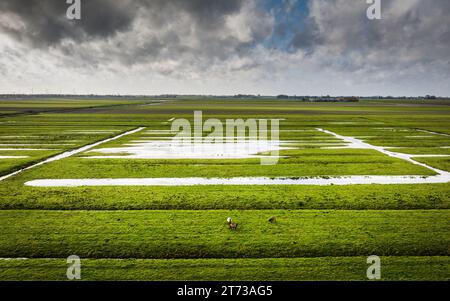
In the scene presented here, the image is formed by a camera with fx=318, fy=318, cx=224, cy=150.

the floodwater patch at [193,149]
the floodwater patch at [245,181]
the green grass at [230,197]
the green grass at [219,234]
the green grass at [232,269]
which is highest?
the floodwater patch at [193,149]

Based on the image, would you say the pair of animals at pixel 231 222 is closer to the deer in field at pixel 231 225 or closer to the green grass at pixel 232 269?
the deer in field at pixel 231 225

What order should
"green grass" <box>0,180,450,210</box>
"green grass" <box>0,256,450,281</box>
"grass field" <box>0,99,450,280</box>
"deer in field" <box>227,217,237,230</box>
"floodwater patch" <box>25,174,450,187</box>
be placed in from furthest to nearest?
1. "floodwater patch" <box>25,174,450,187</box>
2. "green grass" <box>0,180,450,210</box>
3. "deer in field" <box>227,217,237,230</box>
4. "grass field" <box>0,99,450,280</box>
5. "green grass" <box>0,256,450,281</box>

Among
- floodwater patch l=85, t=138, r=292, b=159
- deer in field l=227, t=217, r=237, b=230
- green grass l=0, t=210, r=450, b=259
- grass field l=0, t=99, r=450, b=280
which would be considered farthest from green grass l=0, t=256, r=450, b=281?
floodwater patch l=85, t=138, r=292, b=159

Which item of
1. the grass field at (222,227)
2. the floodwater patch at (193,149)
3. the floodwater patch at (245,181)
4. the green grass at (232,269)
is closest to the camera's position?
the green grass at (232,269)

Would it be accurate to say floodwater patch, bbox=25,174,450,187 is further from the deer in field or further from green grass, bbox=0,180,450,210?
the deer in field

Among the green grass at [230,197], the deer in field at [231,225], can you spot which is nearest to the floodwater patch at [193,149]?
the green grass at [230,197]

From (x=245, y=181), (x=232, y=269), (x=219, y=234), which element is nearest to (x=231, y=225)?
(x=219, y=234)

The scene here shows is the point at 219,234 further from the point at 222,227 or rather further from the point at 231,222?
the point at 231,222

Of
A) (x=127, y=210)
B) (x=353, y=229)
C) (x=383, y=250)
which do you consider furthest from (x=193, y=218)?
(x=383, y=250)

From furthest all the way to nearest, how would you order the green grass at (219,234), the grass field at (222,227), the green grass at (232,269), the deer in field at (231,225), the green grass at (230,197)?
the green grass at (230,197)
the deer in field at (231,225)
the green grass at (219,234)
the grass field at (222,227)
the green grass at (232,269)

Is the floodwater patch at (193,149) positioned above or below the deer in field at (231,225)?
above
